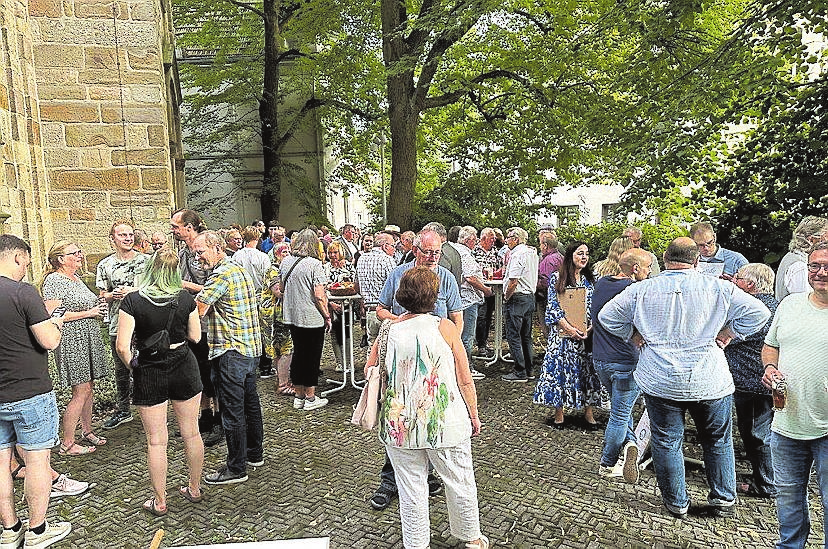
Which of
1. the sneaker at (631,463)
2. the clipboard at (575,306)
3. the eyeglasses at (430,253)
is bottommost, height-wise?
the sneaker at (631,463)

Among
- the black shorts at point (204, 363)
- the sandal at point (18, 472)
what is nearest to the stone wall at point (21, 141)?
the black shorts at point (204, 363)

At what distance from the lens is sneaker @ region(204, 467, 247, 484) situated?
507cm

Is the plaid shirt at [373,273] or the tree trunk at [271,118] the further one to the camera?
the tree trunk at [271,118]

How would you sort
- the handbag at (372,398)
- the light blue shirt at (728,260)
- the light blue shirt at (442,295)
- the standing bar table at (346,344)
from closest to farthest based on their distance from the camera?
the handbag at (372,398) < the light blue shirt at (442,295) < the light blue shirt at (728,260) < the standing bar table at (346,344)

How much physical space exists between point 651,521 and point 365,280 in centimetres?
395

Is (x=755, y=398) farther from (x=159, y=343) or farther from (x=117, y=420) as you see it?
(x=117, y=420)

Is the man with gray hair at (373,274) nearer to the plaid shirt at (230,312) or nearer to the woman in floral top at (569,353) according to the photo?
the woman in floral top at (569,353)

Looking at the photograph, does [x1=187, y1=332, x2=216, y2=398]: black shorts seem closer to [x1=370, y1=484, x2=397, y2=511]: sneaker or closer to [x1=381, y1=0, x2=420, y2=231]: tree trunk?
[x1=370, y1=484, x2=397, y2=511]: sneaker

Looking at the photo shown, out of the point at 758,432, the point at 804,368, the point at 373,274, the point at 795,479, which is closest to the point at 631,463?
the point at 758,432

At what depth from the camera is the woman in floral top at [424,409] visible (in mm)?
3514

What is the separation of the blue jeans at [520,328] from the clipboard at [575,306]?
2.06 meters

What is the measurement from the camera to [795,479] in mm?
3338

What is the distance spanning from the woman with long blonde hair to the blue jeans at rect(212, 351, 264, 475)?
1.33m

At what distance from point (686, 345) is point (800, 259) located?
1905 mm
